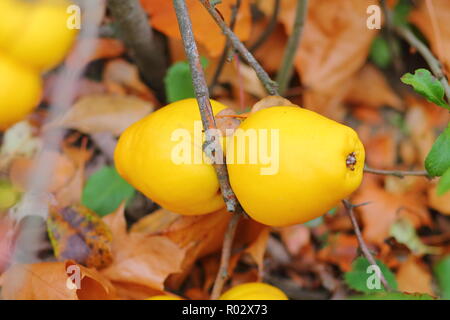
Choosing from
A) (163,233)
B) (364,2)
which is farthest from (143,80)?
(364,2)

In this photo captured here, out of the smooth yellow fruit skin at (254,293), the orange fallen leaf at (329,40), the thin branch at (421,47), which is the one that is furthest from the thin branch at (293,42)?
the smooth yellow fruit skin at (254,293)

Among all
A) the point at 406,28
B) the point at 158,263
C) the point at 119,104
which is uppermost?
the point at 406,28

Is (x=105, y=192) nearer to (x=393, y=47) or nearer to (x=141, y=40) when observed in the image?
(x=141, y=40)

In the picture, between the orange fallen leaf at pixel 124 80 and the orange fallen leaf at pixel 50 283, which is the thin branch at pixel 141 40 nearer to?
the orange fallen leaf at pixel 124 80

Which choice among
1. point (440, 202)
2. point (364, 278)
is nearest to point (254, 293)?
point (364, 278)

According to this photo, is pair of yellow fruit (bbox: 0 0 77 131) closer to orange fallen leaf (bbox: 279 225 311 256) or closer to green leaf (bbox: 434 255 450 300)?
orange fallen leaf (bbox: 279 225 311 256)

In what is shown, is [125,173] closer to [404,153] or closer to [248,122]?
[248,122]
